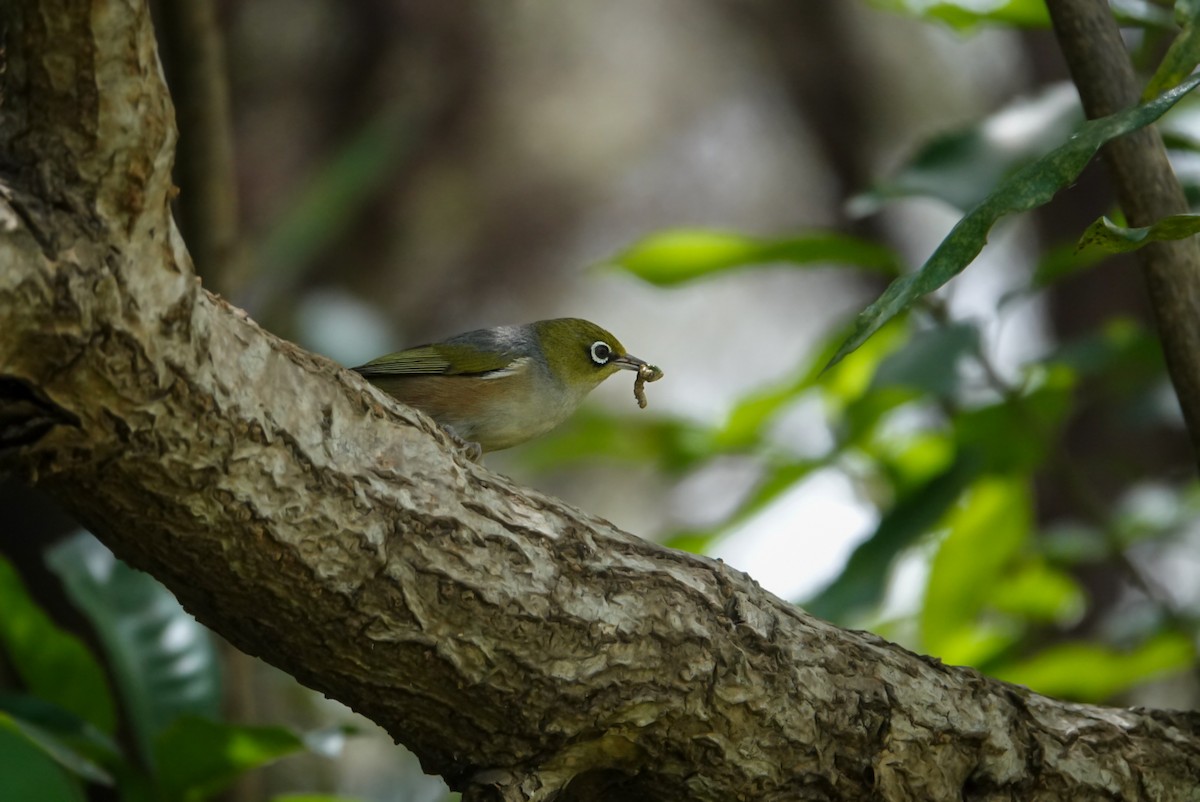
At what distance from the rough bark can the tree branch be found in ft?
3.22

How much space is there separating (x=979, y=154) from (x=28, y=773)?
10.9 feet

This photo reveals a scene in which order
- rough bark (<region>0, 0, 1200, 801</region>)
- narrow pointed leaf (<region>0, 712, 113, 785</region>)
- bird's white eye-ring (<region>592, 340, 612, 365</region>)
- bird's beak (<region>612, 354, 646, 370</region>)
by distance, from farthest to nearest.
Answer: bird's beak (<region>612, 354, 646, 370</region>) → bird's white eye-ring (<region>592, 340, 612, 365</region>) → narrow pointed leaf (<region>0, 712, 113, 785</region>) → rough bark (<region>0, 0, 1200, 801</region>)

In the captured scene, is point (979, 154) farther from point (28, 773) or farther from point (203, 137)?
point (28, 773)

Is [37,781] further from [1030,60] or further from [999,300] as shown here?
[1030,60]

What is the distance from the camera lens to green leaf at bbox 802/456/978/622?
A: 391 cm

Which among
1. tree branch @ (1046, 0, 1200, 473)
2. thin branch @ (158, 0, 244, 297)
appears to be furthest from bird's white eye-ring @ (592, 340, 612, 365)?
tree branch @ (1046, 0, 1200, 473)

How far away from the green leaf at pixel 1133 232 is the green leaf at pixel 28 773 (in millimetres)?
2690

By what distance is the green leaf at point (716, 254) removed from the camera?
14.5ft

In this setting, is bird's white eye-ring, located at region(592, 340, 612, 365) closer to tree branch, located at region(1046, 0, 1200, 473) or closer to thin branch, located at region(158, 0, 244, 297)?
thin branch, located at region(158, 0, 244, 297)

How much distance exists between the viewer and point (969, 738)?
2.94 metres

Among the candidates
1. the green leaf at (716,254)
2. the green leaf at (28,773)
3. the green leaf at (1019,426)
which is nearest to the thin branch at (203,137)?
the green leaf at (716,254)

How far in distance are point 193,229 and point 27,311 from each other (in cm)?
292

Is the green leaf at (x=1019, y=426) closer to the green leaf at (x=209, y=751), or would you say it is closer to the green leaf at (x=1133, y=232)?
the green leaf at (x=1133, y=232)

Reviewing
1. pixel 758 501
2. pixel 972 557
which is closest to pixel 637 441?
pixel 758 501
